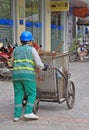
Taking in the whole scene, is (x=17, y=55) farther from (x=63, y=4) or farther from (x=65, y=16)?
(x=65, y=16)

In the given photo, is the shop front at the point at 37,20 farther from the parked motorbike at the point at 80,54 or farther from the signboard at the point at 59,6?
the parked motorbike at the point at 80,54

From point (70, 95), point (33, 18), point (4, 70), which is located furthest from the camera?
point (33, 18)

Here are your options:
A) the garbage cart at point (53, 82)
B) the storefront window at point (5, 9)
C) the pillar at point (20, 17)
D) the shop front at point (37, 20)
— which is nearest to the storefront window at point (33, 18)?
the shop front at point (37, 20)

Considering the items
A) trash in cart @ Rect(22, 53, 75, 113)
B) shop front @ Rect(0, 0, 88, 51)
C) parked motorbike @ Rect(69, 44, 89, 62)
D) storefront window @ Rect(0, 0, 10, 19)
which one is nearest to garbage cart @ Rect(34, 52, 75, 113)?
trash in cart @ Rect(22, 53, 75, 113)

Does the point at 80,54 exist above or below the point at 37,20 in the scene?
below

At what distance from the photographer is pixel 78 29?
30922 millimetres

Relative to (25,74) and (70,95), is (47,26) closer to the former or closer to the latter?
(70,95)

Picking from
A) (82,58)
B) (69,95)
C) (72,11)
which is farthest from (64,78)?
(72,11)

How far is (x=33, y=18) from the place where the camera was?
21.0 meters

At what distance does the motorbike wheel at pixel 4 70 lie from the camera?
13.2 metres

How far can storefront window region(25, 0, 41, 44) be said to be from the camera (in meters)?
20.3

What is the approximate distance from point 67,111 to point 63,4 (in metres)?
15.1

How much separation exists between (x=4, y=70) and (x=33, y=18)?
7.99m

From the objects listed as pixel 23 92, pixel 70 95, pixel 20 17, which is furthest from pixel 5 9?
pixel 23 92
